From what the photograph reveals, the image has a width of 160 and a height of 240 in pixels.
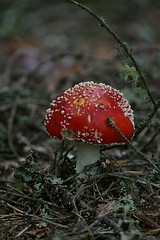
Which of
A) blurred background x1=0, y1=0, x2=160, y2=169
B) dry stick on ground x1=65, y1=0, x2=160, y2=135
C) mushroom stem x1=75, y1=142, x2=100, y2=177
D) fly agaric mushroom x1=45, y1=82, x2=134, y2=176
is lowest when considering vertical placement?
mushroom stem x1=75, y1=142, x2=100, y2=177

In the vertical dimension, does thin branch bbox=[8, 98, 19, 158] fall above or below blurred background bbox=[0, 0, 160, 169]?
below

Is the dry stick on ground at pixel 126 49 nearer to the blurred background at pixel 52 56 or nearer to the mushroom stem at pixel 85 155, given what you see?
the blurred background at pixel 52 56

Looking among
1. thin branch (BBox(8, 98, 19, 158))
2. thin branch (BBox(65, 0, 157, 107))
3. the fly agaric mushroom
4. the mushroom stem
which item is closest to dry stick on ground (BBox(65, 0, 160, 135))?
thin branch (BBox(65, 0, 157, 107))

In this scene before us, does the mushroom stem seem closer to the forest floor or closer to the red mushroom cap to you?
the forest floor

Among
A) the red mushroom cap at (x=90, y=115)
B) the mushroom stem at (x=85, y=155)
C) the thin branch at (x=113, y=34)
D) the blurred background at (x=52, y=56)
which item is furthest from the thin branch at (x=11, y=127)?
the thin branch at (x=113, y=34)

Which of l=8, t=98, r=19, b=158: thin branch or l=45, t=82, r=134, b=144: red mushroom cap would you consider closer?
l=45, t=82, r=134, b=144: red mushroom cap

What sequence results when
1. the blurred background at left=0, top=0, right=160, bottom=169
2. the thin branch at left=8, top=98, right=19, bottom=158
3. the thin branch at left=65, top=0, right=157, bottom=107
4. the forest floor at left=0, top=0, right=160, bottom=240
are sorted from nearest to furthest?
the forest floor at left=0, top=0, right=160, bottom=240 → the thin branch at left=65, top=0, right=157, bottom=107 → the thin branch at left=8, top=98, right=19, bottom=158 → the blurred background at left=0, top=0, right=160, bottom=169

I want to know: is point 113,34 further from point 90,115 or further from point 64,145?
point 64,145
